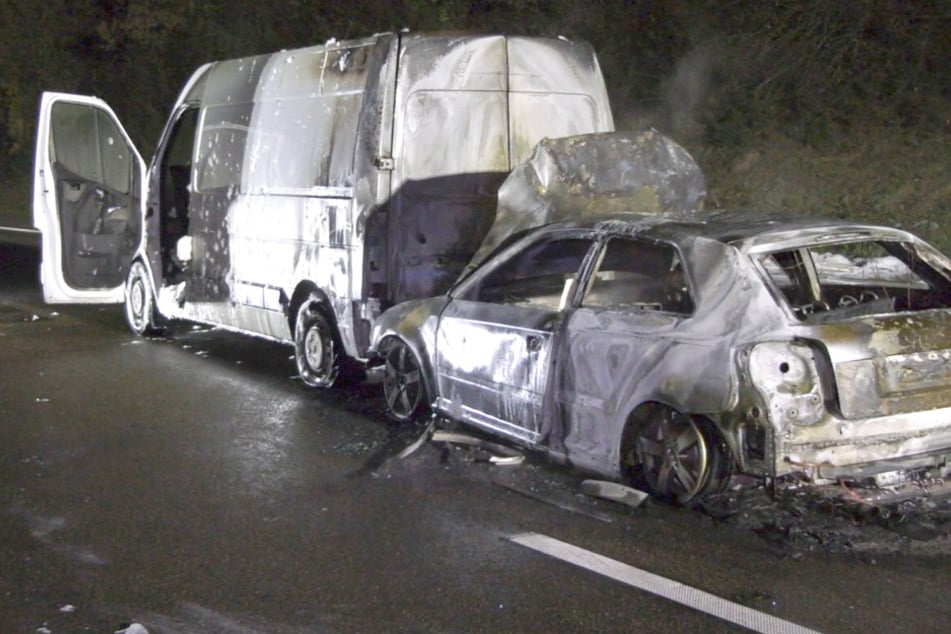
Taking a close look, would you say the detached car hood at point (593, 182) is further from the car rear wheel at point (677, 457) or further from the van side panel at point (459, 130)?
the car rear wheel at point (677, 457)

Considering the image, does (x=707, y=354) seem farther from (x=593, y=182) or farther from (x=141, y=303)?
(x=141, y=303)

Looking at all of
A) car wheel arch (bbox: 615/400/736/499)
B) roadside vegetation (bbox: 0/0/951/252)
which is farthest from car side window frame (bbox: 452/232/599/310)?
roadside vegetation (bbox: 0/0/951/252)

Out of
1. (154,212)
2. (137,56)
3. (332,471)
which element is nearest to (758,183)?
(154,212)

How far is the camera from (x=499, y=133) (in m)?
8.61

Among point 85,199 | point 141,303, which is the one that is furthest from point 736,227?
point 85,199

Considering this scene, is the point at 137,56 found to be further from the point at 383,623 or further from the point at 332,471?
the point at 383,623

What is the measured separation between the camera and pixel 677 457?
5.78 m

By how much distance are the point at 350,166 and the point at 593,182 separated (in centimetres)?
170

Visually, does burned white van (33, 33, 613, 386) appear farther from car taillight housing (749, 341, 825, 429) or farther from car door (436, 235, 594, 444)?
car taillight housing (749, 341, 825, 429)

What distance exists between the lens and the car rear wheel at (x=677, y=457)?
5.66 m

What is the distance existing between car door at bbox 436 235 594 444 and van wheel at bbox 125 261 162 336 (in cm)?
501

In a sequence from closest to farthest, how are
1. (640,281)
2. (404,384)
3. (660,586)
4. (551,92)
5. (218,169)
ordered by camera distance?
1. (660,586)
2. (640,281)
3. (404,384)
4. (551,92)
5. (218,169)

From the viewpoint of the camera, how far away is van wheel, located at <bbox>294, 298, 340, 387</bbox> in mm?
8922

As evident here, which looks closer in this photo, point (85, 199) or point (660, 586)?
point (660, 586)
